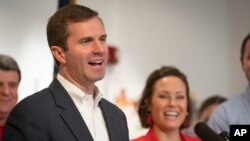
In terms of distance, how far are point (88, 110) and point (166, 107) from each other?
59 centimetres

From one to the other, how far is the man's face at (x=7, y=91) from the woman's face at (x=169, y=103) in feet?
2.13

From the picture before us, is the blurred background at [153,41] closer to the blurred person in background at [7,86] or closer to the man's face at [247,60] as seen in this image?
the blurred person in background at [7,86]

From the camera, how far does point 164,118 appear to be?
1871 millimetres

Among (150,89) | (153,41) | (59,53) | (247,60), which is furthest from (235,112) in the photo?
(153,41)

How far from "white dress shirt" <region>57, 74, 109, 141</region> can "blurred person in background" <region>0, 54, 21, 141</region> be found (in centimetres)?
55

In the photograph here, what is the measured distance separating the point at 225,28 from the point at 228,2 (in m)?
0.25

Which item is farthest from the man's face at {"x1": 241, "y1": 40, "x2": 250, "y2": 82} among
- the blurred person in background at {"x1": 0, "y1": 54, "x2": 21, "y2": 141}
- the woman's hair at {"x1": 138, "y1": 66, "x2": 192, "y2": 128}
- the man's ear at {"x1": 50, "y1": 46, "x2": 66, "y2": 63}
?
the blurred person in background at {"x1": 0, "y1": 54, "x2": 21, "y2": 141}

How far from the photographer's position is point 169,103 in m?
1.87

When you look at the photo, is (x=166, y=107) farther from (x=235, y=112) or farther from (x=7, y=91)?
(x=7, y=91)

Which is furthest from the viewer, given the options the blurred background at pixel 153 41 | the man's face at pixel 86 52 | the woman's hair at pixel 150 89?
the blurred background at pixel 153 41

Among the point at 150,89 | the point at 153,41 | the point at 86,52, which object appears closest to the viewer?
the point at 86,52

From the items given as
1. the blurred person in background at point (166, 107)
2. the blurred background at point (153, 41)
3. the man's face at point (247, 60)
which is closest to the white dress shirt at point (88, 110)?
the blurred person in background at point (166, 107)

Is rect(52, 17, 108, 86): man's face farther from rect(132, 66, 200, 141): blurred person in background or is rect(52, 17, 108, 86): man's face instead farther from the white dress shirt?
rect(132, 66, 200, 141): blurred person in background

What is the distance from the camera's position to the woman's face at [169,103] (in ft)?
6.12
